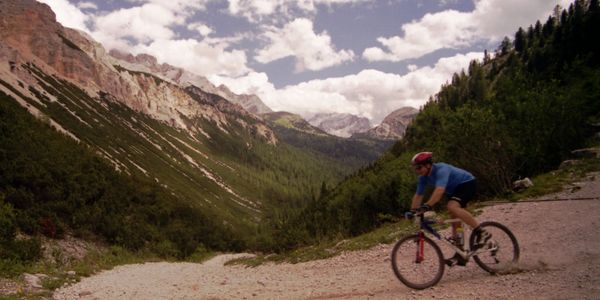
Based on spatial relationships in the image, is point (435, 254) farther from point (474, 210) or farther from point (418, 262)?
point (474, 210)

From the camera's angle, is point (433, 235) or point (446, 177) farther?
point (433, 235)

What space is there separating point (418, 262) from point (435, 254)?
0.44m

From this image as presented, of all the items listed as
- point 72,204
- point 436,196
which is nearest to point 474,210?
point 436,196

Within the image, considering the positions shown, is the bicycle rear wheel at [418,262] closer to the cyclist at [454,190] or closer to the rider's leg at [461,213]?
the cyclist at [454,190]

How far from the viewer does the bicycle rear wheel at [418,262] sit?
8.20m

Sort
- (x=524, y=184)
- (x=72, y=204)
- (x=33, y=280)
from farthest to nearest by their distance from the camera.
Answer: (x=72, y=204)
(x=524, y=184)
(x=33, y=280)

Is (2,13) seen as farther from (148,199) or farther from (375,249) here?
(375,249)

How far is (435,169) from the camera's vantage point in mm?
8484

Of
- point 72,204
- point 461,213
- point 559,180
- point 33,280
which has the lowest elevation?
point 72,204

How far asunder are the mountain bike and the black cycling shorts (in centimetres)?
50

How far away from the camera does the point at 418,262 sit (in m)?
8.36

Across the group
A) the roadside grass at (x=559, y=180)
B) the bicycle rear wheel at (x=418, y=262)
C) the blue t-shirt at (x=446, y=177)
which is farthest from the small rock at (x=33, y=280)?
the roadside grass at (x=559, y=180)

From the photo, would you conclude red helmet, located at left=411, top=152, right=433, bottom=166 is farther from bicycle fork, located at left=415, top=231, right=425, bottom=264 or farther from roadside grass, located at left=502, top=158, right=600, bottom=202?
roadside grass, located at left=502, top=158, right=600, bottom=202

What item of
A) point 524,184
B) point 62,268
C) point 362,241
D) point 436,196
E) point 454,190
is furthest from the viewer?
point 62,268
